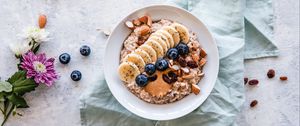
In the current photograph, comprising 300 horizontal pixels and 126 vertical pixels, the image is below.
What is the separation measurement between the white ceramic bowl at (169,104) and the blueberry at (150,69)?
4.6 inches

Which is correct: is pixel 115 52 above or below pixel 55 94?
above

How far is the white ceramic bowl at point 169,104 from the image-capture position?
1.70 meters

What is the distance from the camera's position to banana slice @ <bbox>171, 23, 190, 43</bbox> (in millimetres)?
1693

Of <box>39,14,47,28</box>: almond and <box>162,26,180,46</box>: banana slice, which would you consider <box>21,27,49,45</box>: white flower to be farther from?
<box>162,26,180,46</box>: banana slice

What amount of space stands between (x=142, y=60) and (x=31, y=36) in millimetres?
413

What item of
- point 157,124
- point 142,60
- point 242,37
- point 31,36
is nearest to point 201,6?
point 242,37

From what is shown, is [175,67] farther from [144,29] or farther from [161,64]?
[144,29]

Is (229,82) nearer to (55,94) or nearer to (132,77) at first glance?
(132,77)

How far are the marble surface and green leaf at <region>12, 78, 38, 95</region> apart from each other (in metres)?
0.06

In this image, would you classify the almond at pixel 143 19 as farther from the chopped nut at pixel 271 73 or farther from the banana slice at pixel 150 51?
the chopped nut at pixel 271 73

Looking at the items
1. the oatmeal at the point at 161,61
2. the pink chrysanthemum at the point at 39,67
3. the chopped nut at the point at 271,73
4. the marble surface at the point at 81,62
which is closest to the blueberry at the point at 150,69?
the oatmeal at the point at 161,61

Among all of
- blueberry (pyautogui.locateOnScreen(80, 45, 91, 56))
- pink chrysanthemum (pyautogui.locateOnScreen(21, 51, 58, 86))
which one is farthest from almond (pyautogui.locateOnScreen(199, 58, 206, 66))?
pink chrysanthemum (pyautogui.locateOnScreen(21, 51, 58, 86))

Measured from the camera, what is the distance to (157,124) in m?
1.76

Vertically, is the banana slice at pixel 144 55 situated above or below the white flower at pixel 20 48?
above
